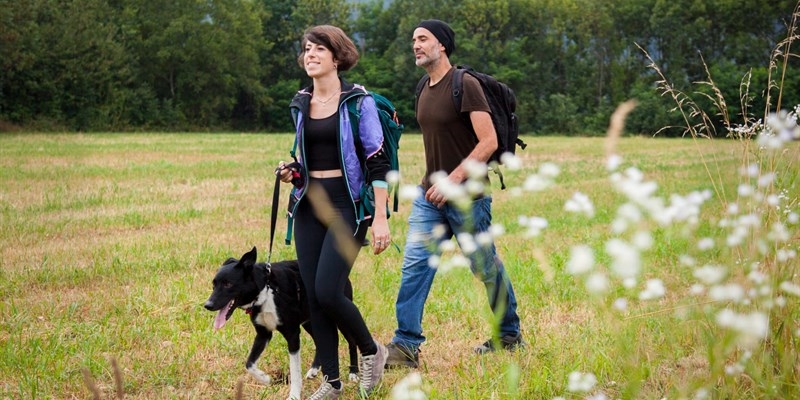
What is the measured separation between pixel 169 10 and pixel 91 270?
57.7 m

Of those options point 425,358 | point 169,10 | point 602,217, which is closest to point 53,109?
point 169,10

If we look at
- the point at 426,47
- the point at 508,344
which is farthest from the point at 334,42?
the point at 508,344

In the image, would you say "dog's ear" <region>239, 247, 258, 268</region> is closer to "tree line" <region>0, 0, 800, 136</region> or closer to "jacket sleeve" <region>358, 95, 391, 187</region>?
"jacket sleeve" <region>358, 95, 391, 187</region>

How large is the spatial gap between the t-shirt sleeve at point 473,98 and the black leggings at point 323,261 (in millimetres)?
1031

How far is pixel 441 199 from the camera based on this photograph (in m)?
5.12

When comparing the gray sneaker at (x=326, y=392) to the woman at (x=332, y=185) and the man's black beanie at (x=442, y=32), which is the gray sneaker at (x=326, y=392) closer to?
the woman at (x=332, y=185)

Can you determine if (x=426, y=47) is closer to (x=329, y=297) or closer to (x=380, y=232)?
(x=380, y=232)

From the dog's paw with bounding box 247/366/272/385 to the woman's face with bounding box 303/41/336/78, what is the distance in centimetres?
183

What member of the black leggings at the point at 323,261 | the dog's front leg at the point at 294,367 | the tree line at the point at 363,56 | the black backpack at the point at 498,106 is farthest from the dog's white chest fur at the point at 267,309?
the tree line at the point at 363,56

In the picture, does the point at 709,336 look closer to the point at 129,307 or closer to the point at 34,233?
the point at 129,307

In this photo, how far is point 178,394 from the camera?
16.0ft

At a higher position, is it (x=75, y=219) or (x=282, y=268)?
(x=282, y=268)

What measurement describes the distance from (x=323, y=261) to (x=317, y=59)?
1185 mm

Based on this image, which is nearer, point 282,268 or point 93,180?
point 282,268
